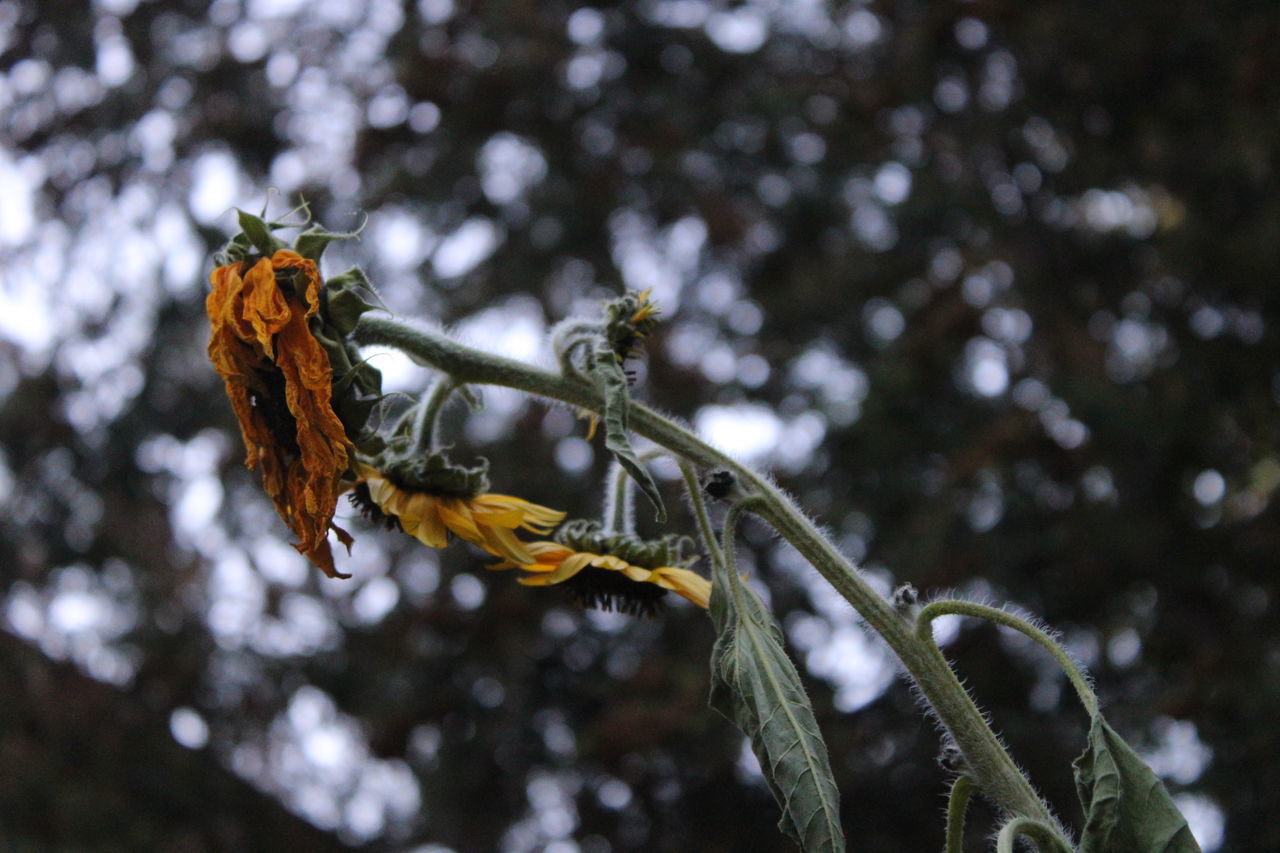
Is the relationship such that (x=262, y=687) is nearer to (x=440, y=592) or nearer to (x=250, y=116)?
(x=440, y=592)

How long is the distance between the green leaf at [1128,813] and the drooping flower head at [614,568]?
1.18ft

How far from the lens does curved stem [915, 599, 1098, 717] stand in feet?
3.11

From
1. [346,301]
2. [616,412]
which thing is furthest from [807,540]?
[346,301]

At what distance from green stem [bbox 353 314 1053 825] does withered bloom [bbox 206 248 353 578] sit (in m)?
0.07

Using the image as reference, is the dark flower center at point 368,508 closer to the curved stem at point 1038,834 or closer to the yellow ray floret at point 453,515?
the yellow ray floret at point 453,515

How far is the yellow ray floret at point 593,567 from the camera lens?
1142 mm

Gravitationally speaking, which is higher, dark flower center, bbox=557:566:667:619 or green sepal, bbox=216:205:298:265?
green sepal, bbox=216:205:298:265

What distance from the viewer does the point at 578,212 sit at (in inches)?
188

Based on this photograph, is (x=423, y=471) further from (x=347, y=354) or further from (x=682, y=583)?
(x=682, y=583)

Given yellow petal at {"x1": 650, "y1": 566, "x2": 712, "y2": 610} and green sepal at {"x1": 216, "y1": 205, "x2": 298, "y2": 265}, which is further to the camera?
yellow petal at {"x1": 650, "y1": 566, "x2": 712, "y2": 610}

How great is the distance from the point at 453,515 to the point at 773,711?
0.35 meters

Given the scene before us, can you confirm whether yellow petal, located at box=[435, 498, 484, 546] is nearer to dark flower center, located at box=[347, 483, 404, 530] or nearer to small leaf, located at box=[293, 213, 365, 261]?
dark flower center, located at box=[347, 483, 404, 530]

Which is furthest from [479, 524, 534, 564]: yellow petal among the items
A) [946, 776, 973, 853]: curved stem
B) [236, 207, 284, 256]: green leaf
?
[946, 776, 973, 853]: curved stem

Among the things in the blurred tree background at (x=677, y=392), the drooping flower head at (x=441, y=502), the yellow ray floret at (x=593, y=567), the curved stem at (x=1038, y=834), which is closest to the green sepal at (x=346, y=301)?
the drooping flower head at (x=441, y=502)
